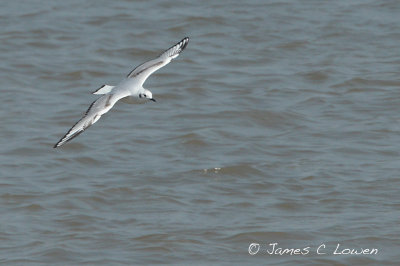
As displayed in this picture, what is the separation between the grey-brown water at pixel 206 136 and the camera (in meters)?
10.7

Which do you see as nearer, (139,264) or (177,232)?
(139,264)

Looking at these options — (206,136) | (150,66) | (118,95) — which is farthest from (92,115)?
(206,136)

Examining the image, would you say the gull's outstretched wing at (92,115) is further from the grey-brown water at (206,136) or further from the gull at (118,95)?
the grey-brown water at (206,136)

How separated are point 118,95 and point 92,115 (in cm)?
35

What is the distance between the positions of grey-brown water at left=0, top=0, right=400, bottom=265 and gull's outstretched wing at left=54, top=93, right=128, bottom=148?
4.55 ft

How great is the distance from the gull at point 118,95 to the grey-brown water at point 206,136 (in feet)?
4.70

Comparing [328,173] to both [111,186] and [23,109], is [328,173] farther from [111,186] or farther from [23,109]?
[23,109]

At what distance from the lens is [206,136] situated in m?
13.4

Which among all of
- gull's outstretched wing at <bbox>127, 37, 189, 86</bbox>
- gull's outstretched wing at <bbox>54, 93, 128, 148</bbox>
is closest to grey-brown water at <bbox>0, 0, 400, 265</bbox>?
gull's outstretched wing at <bbox>54, 93, 128, 148</bbox>

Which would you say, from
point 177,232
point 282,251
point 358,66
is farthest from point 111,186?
point 358,66

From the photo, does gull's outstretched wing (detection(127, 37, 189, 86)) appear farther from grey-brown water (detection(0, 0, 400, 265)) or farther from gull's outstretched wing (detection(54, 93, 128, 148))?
grey-brown water (detection(0, 0, 400, 265))

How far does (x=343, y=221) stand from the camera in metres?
11.1

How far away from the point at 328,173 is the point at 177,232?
2.34 meters

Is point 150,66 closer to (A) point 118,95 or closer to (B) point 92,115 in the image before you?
(A) point 118,95
